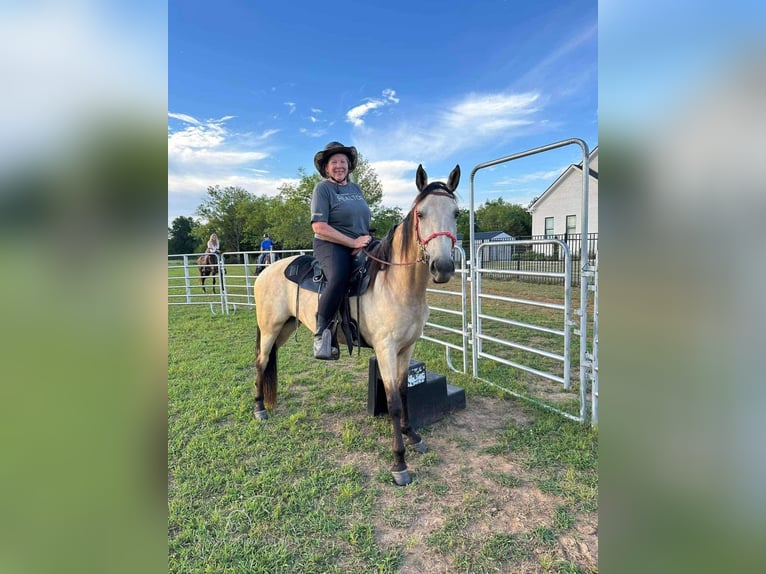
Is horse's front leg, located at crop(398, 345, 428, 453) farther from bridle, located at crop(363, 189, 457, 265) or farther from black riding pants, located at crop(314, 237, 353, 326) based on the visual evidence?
bridle, located at crop(363, 189, 457, 265)

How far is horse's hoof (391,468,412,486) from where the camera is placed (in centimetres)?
254

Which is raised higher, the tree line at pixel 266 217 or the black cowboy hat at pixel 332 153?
the tree line at pixel 266 217

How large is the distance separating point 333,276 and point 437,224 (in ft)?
3.27

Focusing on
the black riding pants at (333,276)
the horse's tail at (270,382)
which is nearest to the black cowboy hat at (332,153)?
the black riding pants at (333,276)

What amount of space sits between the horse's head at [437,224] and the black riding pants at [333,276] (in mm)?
754

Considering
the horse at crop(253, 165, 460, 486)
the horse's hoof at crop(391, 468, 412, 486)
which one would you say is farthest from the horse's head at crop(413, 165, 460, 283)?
the horse's hoof at crop(391, 468, 412, 486)

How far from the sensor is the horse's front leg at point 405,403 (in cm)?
297

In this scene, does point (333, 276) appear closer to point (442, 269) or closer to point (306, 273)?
point (306, 273)

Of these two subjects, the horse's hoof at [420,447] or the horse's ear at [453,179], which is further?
the horse's hoof at [420,447]

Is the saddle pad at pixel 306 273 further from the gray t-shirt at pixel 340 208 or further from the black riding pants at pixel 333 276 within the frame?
the gray t-shirt at pixel 340 208
